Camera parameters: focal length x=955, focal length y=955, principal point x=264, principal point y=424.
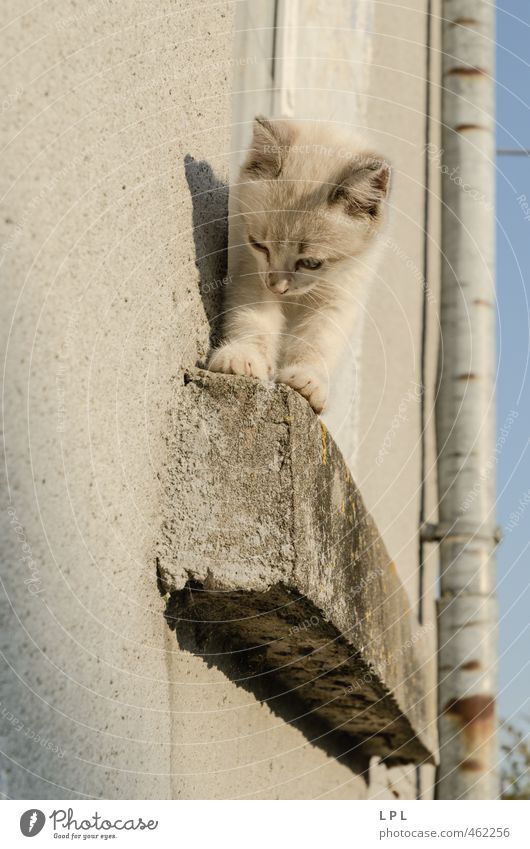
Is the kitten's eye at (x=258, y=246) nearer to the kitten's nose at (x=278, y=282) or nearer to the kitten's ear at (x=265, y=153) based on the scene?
the kitten's nose at (x=278, y=282)

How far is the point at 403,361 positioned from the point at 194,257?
204 cm

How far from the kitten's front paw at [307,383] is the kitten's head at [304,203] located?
0.67 feet

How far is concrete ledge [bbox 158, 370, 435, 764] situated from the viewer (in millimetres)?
1449

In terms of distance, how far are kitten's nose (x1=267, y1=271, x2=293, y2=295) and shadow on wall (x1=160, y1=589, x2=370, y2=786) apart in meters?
0.69

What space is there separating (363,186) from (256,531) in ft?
3.13

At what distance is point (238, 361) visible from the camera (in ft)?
5.37
